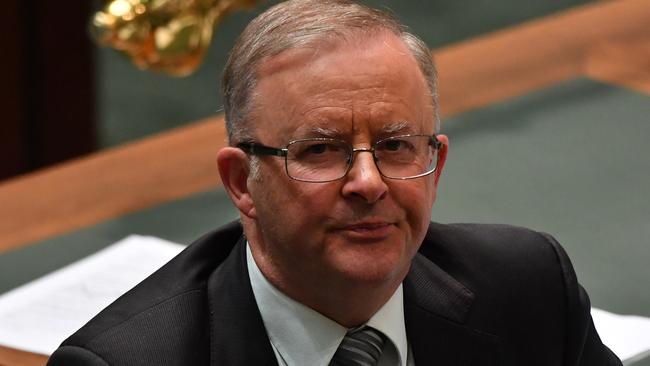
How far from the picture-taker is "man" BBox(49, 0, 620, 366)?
1.64 metres

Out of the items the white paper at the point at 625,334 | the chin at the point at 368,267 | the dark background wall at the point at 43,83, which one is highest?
the chin at the point at 368,267

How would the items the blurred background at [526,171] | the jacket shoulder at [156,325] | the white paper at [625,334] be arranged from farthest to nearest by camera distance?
the blurred background at [526,171] < the white paper at [625,334] < the jacket shoulder at [156,325]

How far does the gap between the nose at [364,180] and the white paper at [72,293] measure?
693mm

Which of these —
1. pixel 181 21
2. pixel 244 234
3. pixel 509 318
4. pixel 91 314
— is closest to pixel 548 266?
pixel 509 318

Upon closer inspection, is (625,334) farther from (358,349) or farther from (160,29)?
(160,29)

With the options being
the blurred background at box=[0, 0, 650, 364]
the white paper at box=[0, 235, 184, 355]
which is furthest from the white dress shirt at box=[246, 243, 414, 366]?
the white paper at box=[0, 235, 184, 355]

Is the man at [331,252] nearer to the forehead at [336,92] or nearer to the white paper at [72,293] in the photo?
the forehead at [336,92]

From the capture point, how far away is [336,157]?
164 centimetres

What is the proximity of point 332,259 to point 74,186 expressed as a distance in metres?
1.16

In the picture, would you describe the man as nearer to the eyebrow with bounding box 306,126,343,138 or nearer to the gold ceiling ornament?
the eyebrow with bounding box 306,126,343,138

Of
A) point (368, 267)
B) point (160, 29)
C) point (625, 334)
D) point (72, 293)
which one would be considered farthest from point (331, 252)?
point (160, 29)

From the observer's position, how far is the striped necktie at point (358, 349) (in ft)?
5.74

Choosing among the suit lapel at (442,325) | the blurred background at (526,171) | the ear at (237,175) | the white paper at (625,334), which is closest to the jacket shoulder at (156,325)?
the ear at (237,175)

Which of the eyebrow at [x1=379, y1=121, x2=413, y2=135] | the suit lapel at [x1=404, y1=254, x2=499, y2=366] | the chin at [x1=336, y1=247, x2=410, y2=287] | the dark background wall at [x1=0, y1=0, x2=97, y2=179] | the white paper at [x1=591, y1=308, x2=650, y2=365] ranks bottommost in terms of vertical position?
the dark background wall at [x1=0, y1=0, x2=97, y2=179]
